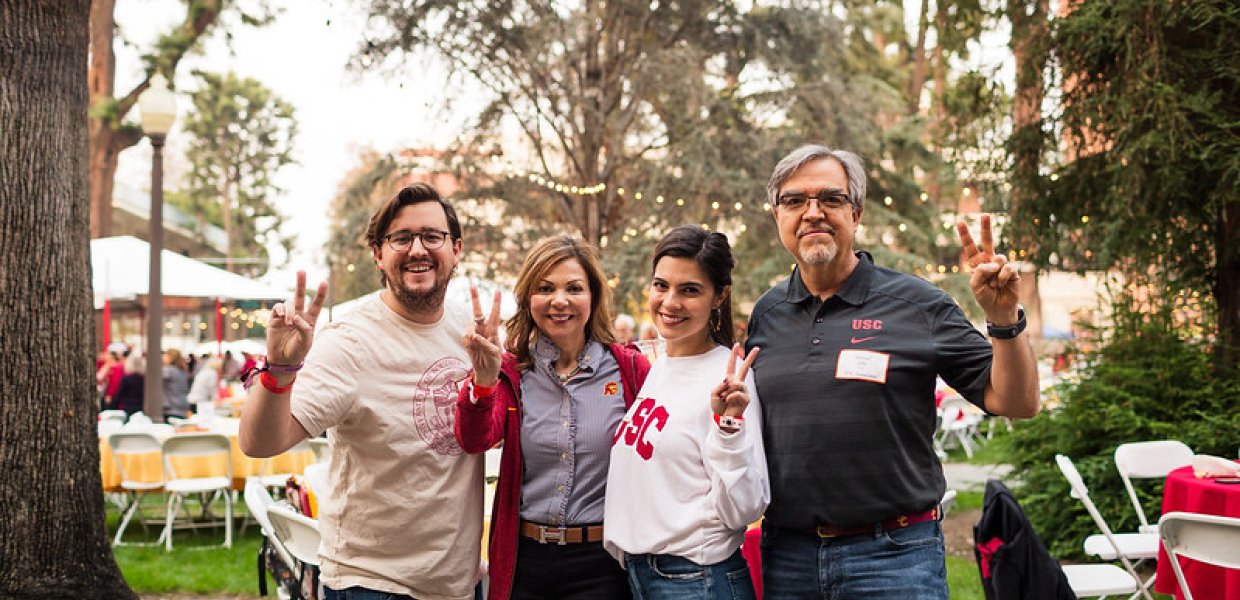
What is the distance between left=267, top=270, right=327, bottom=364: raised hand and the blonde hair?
0.62 m

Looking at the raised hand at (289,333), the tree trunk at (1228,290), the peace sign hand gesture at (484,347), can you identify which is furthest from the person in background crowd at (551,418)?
the tree trunk at (1228,290)

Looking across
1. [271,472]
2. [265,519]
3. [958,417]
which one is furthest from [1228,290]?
[271,472]

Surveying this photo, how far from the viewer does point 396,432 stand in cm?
269

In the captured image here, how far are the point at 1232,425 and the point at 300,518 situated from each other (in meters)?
6.51

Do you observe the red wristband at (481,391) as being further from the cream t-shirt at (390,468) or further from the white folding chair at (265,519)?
the white folding chair at (265,519)

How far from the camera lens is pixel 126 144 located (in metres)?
20.0

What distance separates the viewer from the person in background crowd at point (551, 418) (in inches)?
105

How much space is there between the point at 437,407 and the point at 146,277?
39.8ft

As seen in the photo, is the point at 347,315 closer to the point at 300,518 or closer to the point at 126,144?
the point at 300,518

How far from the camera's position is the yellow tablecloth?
9055 mm

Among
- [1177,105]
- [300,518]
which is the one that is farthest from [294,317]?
[1177,105]

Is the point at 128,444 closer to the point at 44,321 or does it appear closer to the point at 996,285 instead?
the point at 44,321

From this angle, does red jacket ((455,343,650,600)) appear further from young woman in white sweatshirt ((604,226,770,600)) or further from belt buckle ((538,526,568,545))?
young woman in white sweatshirt ((604,226,770,600))

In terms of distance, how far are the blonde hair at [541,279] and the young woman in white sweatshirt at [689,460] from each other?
0.25 m
